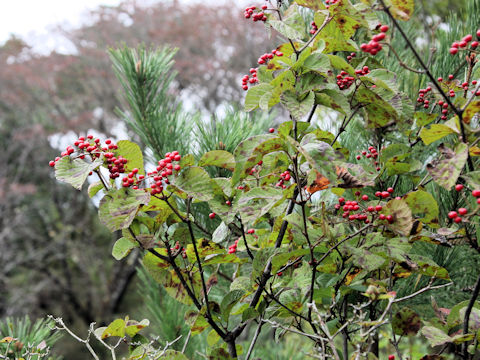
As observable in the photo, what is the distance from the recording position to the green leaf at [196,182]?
1.63 ft

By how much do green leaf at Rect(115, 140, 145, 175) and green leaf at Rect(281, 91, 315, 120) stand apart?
0.20m

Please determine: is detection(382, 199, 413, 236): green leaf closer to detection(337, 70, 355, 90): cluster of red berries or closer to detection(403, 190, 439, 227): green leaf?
detection(403, 190, 439, 227): green leaf

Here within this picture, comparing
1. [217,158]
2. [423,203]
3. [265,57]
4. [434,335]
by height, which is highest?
[265,57]

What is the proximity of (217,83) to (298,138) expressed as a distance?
5.83 meters

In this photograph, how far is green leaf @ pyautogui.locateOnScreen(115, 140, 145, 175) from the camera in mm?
544

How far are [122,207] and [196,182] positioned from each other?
88mm

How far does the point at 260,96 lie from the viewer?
20.9 inches

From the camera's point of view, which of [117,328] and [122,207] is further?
[117,328]

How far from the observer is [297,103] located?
1.61 feet

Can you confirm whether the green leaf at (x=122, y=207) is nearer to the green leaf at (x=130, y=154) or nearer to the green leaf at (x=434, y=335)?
the green leaf at (x=130, y=154)

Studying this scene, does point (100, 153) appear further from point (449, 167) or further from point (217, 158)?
point (449, 167)

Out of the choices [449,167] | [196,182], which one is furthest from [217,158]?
[449,167]

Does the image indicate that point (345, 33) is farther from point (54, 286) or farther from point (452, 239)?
point (54, 286)

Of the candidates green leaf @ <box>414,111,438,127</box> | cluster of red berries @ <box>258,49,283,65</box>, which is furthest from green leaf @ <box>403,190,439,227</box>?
cluster of red berries @ <box>258,49,283,65</box>
